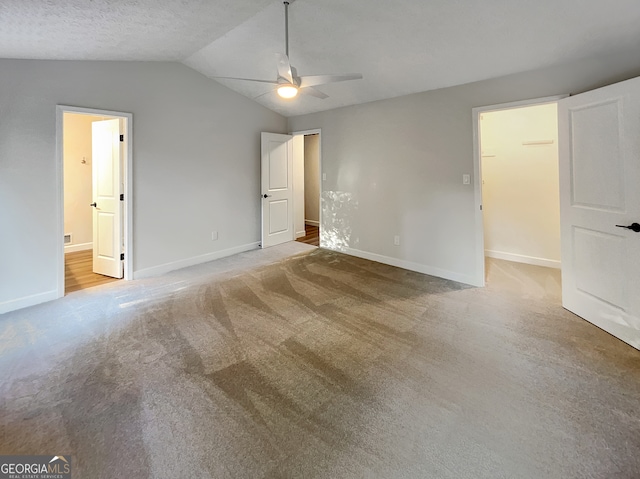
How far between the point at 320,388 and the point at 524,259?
419cm

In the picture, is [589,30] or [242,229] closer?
[589,30]

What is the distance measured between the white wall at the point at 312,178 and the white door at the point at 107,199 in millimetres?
5130

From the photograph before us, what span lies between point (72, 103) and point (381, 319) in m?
3.99

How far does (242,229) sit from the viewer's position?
5.40 metres

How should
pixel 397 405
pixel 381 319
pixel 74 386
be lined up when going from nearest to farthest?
pixel 397 405 → pixel 74 386 → pixel 381 319

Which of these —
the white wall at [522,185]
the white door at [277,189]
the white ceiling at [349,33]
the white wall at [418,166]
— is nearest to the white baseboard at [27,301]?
the white ceiling at [349,33]

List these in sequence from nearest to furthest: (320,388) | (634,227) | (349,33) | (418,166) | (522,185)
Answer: (320,388) → (634,227) → (349,33) → (418,166) → (522,185)

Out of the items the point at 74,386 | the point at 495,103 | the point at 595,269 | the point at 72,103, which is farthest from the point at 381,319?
the point at 72,103

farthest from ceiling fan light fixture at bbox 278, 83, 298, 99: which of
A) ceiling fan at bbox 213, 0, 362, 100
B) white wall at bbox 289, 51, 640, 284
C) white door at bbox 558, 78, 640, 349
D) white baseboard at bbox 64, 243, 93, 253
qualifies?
white baseboard at bbox 64, 243, 93, 253

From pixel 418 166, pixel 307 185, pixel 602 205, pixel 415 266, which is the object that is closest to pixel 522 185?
pixel 418 166

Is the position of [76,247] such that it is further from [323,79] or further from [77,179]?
[323,79]

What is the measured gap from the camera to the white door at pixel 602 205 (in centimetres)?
235

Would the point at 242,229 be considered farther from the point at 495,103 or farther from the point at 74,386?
the point at 495,103

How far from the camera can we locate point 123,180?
3.94 m
